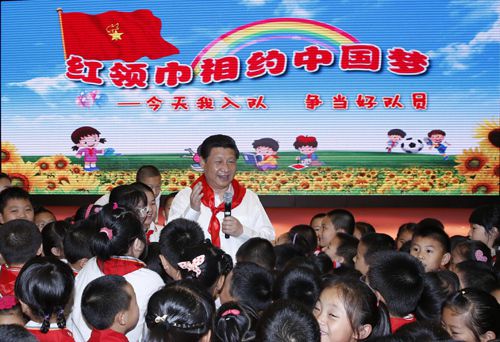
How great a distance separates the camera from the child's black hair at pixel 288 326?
1758 millimetres

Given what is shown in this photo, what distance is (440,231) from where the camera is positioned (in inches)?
134

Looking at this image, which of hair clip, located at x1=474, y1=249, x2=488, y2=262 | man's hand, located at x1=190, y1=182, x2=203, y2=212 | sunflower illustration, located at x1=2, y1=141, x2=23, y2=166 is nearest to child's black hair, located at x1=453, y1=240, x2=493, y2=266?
hair clip, located at x1=474, y1=249, x2=488, y2=262

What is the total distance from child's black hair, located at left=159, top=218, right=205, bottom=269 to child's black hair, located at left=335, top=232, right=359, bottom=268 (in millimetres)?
1021

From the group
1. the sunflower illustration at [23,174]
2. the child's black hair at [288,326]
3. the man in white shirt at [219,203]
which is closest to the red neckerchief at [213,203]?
the man in white shirt at [219,203]

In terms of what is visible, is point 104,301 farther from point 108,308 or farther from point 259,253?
point 259,253

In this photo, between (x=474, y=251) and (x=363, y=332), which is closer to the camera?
(x=363, y=332)

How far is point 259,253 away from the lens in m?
3.02

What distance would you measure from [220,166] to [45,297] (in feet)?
5.07

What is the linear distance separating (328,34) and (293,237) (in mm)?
4509

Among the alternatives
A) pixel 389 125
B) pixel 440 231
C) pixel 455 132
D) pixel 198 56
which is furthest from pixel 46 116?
pixel 440 231

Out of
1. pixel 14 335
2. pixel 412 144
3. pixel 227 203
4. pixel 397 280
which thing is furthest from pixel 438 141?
pixel 14 335

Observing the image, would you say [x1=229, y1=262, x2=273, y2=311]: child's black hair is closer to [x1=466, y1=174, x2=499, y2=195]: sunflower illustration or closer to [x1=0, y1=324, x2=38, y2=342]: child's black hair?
[x1=0, y1=324, x2=38, y2=342]: child's black hair

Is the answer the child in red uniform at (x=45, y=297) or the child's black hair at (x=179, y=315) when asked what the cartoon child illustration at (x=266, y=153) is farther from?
the child's black hair at (x=179, y=315)

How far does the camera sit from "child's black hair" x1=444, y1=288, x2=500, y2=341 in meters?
2.26
